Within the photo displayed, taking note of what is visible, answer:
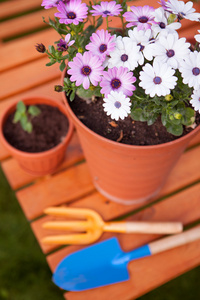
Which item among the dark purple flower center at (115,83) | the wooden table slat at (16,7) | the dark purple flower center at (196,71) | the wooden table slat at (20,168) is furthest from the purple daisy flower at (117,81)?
the wooden table slat at (16,7)

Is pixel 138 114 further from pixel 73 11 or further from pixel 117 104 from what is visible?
pixel 73 11

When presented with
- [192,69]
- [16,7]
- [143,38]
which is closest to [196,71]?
[192,69]

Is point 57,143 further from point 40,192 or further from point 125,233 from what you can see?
point 125,233

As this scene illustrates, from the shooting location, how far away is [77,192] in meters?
0.99

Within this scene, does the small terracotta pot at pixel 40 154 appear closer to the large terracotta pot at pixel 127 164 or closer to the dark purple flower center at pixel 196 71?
the large terracotta pot at pixel 127 164

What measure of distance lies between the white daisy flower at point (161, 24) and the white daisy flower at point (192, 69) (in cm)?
8

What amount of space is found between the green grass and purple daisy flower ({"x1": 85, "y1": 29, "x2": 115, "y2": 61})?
1.06m

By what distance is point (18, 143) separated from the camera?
3.27ft

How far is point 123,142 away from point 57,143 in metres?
0.32

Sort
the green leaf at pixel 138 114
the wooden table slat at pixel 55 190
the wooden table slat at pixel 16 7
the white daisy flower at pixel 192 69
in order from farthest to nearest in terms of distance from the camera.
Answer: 1. the wooden table slat at pixel 16 7
2. the wooden table slat at pixel 55 190
3. the green leaf at pixel 138 114
4. the white daisy flower at pixel 192 69

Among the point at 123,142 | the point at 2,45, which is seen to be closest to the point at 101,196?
the point at 123,142

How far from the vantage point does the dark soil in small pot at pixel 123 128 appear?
757 mm

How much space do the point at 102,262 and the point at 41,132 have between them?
455mm

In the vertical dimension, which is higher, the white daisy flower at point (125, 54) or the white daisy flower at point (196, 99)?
the white daisy flower at point (125, 54)
